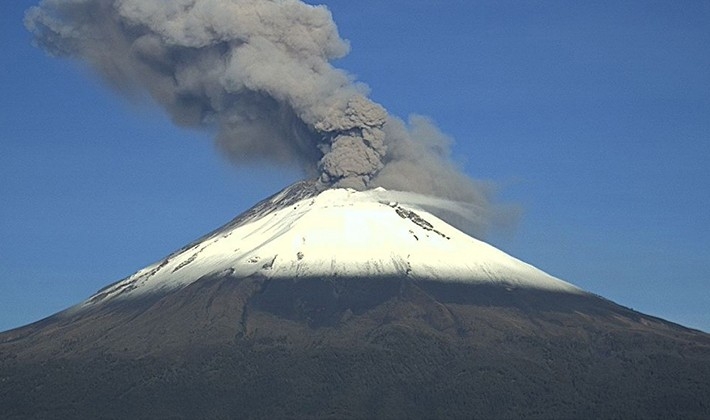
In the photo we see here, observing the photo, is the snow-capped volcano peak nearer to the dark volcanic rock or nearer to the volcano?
the volcano

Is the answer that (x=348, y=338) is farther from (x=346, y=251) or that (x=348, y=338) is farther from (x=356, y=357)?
(x=346, y=251)

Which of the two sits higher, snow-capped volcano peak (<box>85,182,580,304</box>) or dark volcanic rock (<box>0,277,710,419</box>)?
snow-capped volcano peak (<box>85,182,580,304</box>)

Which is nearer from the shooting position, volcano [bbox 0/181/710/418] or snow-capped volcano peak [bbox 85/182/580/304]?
volcano [bbox 0/181/710/418]

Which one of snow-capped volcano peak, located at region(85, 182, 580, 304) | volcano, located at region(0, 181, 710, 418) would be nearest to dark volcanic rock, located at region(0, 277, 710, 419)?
volcano, located at region(0, 181, 710, 418)

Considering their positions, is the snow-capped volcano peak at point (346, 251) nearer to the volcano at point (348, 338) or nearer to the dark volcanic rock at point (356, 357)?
the volcano at point (348, 338)

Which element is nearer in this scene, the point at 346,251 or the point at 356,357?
the point at 356,357

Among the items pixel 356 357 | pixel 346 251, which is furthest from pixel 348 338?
pixel 346 251
